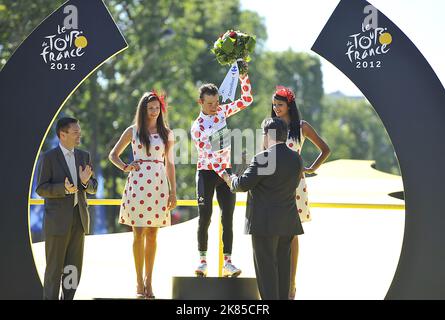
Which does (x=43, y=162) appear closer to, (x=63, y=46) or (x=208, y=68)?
(x=63, y=46)

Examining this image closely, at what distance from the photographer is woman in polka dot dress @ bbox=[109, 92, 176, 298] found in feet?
22.5

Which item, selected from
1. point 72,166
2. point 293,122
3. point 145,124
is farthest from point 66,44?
point 293,122

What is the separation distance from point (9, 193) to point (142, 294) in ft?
4.54

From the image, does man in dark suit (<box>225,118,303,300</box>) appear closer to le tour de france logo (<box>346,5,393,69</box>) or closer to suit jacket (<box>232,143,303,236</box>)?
suit jacket (<box>232,143,303,236</box>)

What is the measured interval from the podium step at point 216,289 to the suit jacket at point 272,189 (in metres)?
0.49

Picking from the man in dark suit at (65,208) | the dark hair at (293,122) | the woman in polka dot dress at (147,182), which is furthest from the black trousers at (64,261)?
the dark hair at (293,122)

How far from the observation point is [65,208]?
21.7 ft

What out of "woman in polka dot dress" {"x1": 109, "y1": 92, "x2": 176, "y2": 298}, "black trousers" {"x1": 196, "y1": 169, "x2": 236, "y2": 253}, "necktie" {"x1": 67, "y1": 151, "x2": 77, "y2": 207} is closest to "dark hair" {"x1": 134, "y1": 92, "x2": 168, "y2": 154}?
"woman in polka dot dress" {"x1": 109, "y1": 92, "x2": 176, "y2": 298}

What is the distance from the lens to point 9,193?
7023mm

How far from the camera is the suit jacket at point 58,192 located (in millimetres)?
6574

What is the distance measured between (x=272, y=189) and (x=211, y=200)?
728 millimetres

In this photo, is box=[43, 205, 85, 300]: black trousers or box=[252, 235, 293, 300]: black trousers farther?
box=[43, 205, 85, 300]: black trousers

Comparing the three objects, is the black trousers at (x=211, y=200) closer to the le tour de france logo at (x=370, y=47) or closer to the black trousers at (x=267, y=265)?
the black trousers at (x=267, y=265)

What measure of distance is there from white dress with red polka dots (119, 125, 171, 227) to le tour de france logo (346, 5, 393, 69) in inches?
67.9
